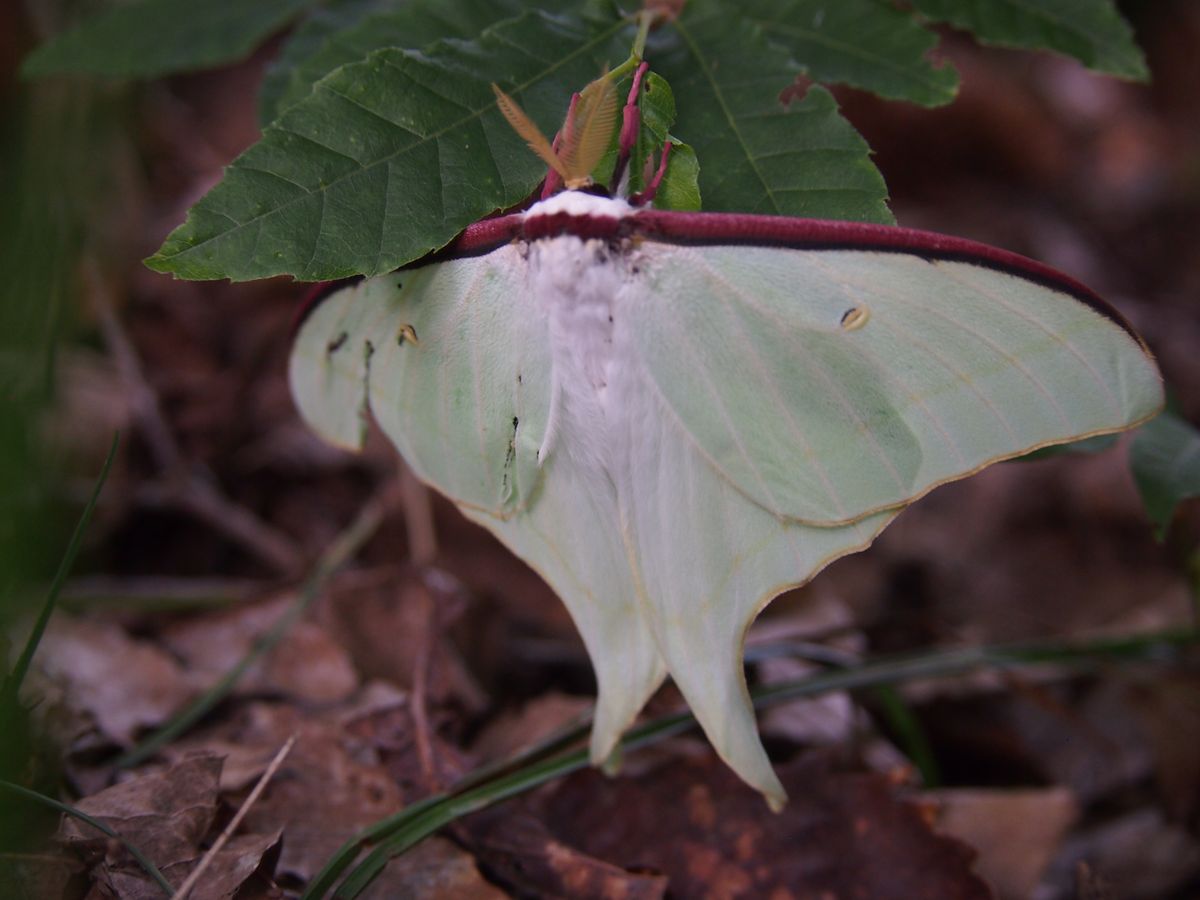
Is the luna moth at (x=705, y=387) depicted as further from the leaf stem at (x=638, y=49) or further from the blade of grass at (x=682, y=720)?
the blade of grass at (x=682, y=720)

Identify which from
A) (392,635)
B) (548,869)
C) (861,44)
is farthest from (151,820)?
(861,44)

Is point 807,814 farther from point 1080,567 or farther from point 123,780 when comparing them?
point 1080,567

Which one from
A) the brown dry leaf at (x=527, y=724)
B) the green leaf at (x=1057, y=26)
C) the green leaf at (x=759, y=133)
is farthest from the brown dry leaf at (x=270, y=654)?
the green leaf at (x=1057, y=26)

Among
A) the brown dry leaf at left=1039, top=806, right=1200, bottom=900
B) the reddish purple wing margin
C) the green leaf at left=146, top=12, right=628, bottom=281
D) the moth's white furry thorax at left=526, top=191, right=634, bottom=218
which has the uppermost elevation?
the green leaf at left=146, top=12, right=628, bottom=281

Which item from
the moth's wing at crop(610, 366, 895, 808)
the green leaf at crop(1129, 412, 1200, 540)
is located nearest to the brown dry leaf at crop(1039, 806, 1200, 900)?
the green leaf at crop(1129, 412, 1200, 540)

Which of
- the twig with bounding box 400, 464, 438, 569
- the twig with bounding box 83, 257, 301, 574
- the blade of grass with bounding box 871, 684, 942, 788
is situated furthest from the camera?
the twig with bounding box 83, 257, 301, 574

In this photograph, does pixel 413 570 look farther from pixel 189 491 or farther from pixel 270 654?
pixel 189 491

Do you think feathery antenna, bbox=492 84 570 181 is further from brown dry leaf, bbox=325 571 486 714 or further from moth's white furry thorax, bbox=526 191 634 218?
brown dry leaf, bbox=325 571 486 714

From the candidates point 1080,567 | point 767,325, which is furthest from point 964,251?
point 1080,567
